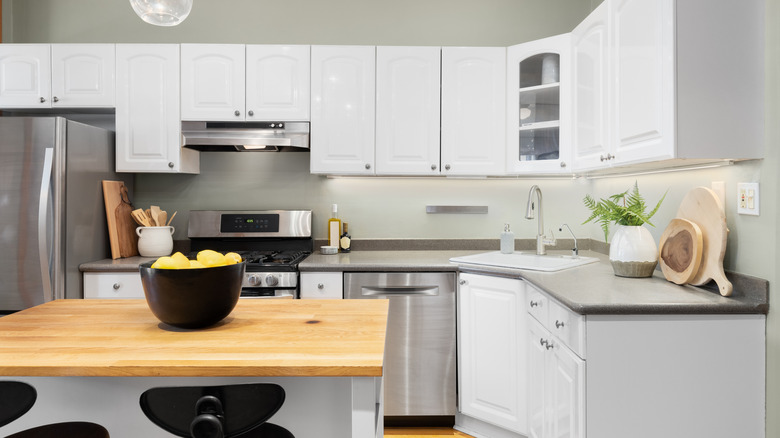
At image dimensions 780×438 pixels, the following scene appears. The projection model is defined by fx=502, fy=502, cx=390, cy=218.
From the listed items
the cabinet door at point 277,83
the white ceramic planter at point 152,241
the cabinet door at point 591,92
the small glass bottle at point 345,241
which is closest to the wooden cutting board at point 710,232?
the cabinet door at point 591,92

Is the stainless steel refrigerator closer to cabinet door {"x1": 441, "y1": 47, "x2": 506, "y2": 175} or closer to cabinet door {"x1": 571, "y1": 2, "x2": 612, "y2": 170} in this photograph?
cabinet door {"x1": 441, "y1": 47, "x2": 506, "y2": 175}

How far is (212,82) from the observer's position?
9.85 ft

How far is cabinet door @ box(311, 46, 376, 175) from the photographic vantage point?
2996mm

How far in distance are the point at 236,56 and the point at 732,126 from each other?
2.53 meters

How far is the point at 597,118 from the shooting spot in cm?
241

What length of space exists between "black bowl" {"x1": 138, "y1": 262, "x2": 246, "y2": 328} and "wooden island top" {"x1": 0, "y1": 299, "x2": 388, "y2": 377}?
0.04 meters

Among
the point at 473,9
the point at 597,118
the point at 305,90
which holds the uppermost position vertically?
the point at 473,9

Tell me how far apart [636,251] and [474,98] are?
1.33 m

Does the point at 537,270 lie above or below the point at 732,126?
below

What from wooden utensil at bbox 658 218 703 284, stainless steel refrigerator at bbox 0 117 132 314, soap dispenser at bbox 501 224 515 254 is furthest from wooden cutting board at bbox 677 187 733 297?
stainless steel refrigerator at bbox 0 117 132 314

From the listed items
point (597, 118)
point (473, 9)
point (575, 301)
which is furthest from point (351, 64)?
point (575, 301)

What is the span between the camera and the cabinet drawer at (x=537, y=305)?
2.11 meters

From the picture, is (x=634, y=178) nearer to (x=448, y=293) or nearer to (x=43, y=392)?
(x=448, y=293)

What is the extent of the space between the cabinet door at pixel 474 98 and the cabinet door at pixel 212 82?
1226mm
